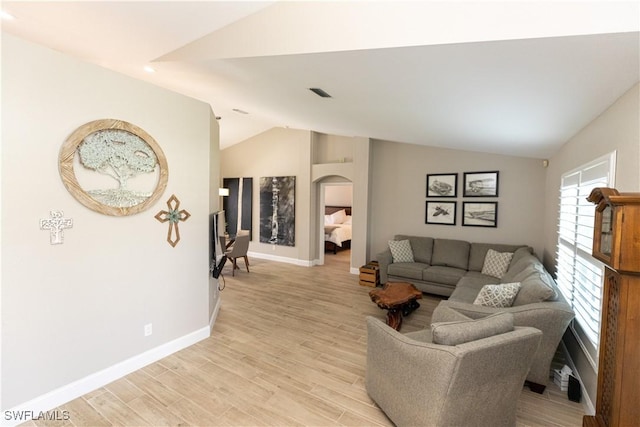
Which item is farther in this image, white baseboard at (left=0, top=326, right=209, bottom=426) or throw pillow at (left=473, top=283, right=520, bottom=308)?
throw pillow at (left=473, top=283, right=520, bottom=308)

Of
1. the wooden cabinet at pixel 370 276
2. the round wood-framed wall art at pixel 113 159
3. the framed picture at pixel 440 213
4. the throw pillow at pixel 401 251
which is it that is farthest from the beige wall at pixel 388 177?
the round wood-framed wall art at pixel 113 159

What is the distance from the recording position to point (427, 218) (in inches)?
226

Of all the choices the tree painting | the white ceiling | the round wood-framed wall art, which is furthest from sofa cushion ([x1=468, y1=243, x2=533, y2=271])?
the tree painting

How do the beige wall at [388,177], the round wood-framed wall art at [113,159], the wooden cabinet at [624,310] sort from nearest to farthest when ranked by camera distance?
the wooden cabinet at [624,310] → the round wood-framed wall art at [113,159] → the beige wall at [388,177]

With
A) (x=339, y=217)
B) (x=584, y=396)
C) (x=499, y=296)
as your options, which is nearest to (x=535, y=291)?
(x=499, y=296)

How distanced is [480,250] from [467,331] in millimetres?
3663

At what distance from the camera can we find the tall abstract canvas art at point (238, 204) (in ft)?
26.3

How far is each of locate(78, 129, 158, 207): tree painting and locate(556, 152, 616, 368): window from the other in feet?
12.1

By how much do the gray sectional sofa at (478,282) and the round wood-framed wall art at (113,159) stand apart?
2.82 meters

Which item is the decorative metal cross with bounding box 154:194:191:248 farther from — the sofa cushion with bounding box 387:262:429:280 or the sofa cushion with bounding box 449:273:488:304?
the sofa cushion with bounding box 387:262:429:280

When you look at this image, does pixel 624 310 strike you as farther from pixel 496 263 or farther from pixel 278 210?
pixel 278 210

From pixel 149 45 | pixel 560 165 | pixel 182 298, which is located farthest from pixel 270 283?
pixel 560 165

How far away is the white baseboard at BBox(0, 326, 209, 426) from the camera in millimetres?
2088

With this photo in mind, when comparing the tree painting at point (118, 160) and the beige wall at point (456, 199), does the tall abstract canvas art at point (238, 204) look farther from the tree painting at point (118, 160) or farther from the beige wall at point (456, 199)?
the tree painting at point (118, 160)
